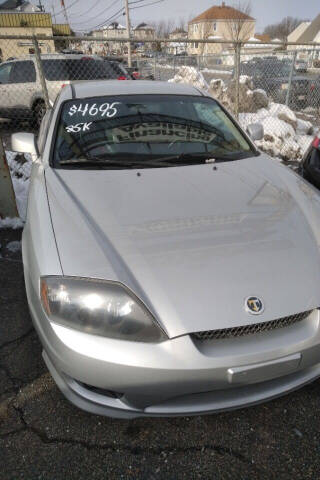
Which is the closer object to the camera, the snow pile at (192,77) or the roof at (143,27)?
the snow pile at (192,77)

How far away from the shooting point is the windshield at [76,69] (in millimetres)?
7746

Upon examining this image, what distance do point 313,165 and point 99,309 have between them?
9.63 feet

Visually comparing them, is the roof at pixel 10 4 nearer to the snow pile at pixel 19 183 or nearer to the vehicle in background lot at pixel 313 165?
the snow pile at pixel 19 183

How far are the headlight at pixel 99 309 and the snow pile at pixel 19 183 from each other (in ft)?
8.36

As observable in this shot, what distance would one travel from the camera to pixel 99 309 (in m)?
1.39

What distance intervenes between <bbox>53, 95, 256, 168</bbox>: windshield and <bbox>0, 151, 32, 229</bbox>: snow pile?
64.0 inches

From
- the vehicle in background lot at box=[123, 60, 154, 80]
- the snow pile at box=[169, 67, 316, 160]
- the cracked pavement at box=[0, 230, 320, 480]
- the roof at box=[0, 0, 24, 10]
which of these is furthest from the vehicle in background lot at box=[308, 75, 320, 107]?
the roof at box=[0, 0, 24, 10]

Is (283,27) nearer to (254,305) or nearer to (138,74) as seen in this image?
(138,74)

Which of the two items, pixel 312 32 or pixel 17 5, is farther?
pixel 312 32

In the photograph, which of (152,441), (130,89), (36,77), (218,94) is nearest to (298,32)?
(218,94)

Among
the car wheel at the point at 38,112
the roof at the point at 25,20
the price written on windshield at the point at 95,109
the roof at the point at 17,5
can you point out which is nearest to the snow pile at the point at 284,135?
the price written on windshield at the point at 95,109

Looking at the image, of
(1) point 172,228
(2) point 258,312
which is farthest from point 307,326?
(1) point 172,228

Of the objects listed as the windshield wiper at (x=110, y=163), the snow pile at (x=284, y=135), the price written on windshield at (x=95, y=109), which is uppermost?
the price written on windshield at (x=95, y=109)

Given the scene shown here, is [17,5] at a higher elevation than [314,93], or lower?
higher
